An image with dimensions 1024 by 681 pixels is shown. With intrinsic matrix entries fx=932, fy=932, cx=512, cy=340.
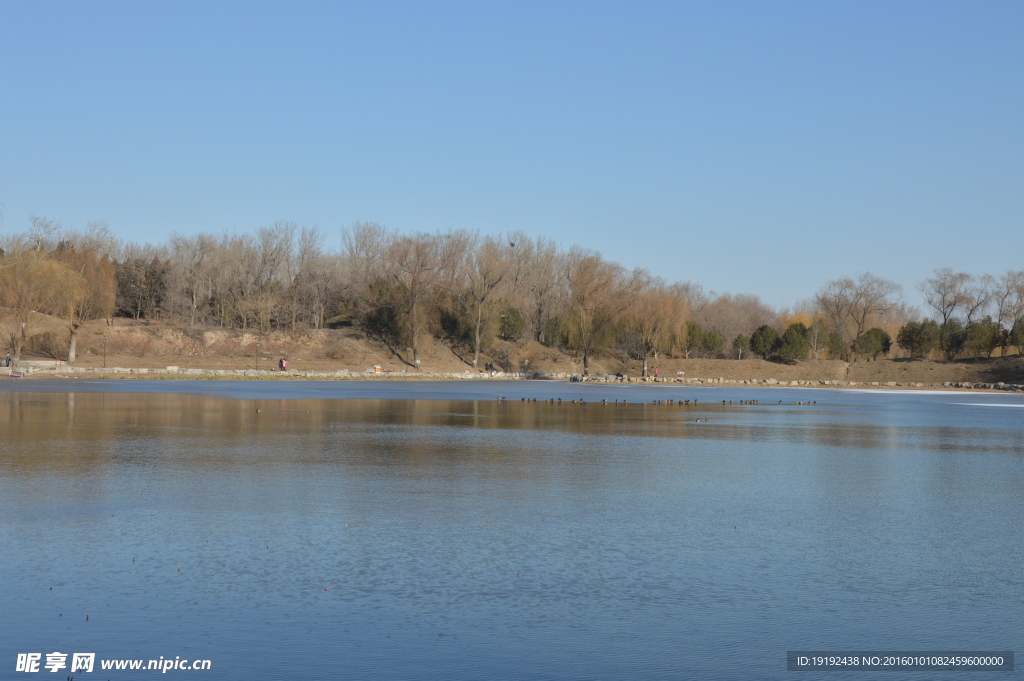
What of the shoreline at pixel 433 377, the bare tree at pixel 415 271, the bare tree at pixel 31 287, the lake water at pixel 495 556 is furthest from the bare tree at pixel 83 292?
the lake water at pixel 495 556

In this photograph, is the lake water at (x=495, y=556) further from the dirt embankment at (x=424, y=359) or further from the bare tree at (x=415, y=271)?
the bare tree at (x=415, y=271)

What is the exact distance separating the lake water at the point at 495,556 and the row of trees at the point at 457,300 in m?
59.2

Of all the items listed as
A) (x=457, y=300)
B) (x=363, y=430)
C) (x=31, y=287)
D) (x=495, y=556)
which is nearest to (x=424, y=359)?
(x=457, y=300)

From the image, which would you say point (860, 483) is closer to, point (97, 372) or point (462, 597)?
point (462, 597)

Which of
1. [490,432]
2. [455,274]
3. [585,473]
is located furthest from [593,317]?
[585,473]

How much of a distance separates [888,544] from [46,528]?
30.4ft

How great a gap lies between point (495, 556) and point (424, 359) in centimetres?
7544

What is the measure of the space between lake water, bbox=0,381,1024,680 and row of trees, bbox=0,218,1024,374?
59.2 meters

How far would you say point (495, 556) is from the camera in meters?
9.34

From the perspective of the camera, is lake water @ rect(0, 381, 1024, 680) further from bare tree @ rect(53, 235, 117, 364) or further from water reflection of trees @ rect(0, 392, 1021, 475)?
bare tree @ rect(53, 235, 117, 364)

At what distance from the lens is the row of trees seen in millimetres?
81125

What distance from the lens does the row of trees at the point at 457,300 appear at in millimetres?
81125

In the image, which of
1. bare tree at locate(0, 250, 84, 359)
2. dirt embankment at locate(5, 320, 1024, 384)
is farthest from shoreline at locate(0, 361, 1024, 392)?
bare tree at locate(0, 250, 84, 359)

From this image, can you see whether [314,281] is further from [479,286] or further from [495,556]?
[495,556]
